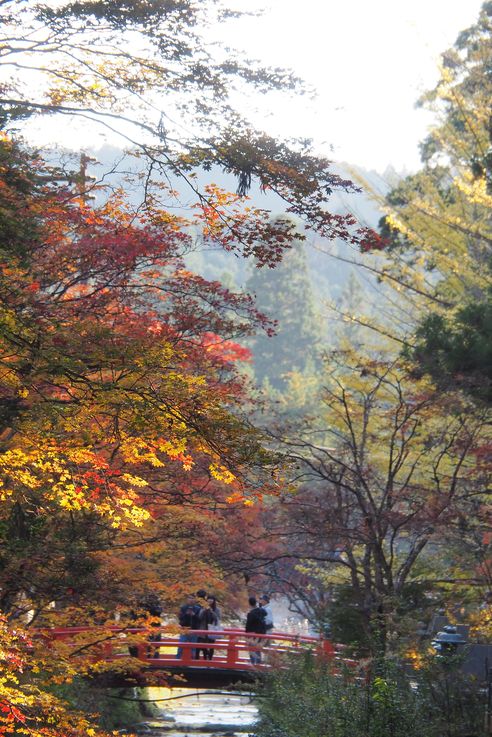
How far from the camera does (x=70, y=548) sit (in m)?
11.8

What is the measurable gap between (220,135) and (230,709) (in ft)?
77.1

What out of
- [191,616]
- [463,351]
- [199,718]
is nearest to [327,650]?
[191,616]

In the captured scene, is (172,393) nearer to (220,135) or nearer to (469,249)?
(220,135)

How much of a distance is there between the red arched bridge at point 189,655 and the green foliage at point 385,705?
1.88 meters

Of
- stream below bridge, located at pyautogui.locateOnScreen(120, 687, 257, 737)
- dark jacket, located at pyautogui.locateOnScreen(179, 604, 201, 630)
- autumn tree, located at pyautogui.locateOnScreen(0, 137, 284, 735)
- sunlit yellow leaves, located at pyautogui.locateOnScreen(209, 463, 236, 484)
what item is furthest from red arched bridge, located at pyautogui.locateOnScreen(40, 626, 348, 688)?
sunlit yellow leaves, located at pyautogui.locateOnScreen(209, 463, 236, 484)

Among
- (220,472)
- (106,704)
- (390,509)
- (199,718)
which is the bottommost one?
(106,704)

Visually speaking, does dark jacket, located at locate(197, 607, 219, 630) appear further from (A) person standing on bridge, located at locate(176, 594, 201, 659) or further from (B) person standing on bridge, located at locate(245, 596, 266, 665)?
→ (B) person standing on bridge, located at locate(245, 596, 266, 665)

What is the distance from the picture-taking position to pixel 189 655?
1769 cm

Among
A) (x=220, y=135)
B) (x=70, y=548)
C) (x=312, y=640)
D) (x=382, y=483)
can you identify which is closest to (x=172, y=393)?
(x=220, y=135)

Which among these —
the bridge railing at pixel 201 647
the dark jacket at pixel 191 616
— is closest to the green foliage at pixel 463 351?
the bridge railing at pixel 201 647

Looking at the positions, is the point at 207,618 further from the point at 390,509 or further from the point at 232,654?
the point at 390,509

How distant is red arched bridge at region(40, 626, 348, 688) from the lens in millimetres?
14092

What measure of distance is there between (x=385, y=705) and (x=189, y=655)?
328 inches

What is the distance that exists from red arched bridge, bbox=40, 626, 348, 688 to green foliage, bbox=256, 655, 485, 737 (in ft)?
6.18
